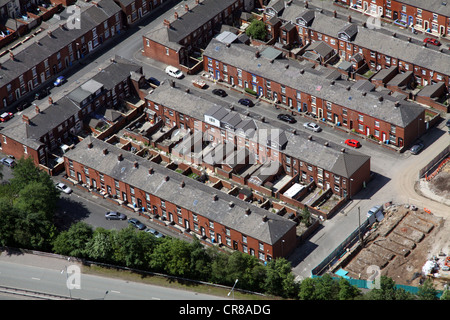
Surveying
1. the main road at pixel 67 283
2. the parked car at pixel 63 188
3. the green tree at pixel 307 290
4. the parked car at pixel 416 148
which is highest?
the parked car at pixel 416 148

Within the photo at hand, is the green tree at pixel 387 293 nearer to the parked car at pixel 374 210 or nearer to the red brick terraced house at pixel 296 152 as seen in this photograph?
the parked car at pixel 374 210

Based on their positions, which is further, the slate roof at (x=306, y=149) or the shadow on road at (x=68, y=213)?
the shadow on road at (x=68, y=213)

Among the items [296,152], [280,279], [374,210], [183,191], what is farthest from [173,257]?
[374,210]

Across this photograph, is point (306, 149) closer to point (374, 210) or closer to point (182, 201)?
point (374, 210)

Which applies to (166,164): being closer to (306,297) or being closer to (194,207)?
(194,207)

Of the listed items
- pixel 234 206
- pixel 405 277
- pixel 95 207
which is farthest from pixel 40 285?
pixel 405 277

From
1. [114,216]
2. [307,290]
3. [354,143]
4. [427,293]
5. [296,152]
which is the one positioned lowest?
[307,290]

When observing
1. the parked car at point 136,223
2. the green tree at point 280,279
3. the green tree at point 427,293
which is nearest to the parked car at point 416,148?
the green tree at point 427,293

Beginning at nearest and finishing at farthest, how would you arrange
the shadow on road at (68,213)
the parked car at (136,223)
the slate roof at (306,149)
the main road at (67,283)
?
the main road at (67,283) < the parked car at (136,223) < the slate roof at (306,149) < the shadow on road at (68,213)
